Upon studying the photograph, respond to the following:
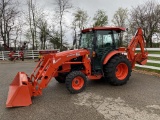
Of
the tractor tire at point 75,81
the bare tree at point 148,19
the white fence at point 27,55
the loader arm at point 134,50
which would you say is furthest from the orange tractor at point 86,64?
the bare tree at point 148,19

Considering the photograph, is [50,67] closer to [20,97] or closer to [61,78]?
[20,97]

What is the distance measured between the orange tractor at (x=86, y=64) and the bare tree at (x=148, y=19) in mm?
25048

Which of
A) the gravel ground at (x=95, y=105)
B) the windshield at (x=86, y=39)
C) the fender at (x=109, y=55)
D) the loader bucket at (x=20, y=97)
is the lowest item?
the gravel ground at (x=95, y=105)

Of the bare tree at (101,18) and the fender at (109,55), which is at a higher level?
the bare tree at (101,18)

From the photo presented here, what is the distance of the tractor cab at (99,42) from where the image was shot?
5.83m

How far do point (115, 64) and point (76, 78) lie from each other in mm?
1472

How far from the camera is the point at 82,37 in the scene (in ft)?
21.3

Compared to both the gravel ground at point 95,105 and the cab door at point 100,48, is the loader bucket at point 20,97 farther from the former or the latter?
the cab door at point 100,48

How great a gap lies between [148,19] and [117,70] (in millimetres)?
26129

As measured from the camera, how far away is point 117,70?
20.4ft

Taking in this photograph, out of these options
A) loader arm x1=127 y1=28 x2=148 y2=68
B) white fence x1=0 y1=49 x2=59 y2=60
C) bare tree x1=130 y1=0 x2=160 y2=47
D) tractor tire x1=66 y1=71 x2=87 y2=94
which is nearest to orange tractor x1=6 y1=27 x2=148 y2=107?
tractor tire x1=66 y1=71 x2=87 y2=94

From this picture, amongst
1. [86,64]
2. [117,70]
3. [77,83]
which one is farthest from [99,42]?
[77,83]

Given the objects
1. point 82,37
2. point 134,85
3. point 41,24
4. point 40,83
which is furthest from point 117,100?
point 41,24

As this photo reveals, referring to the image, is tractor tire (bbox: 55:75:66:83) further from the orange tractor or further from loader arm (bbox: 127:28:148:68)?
loader arm (bbox: 127:28:148:68)
